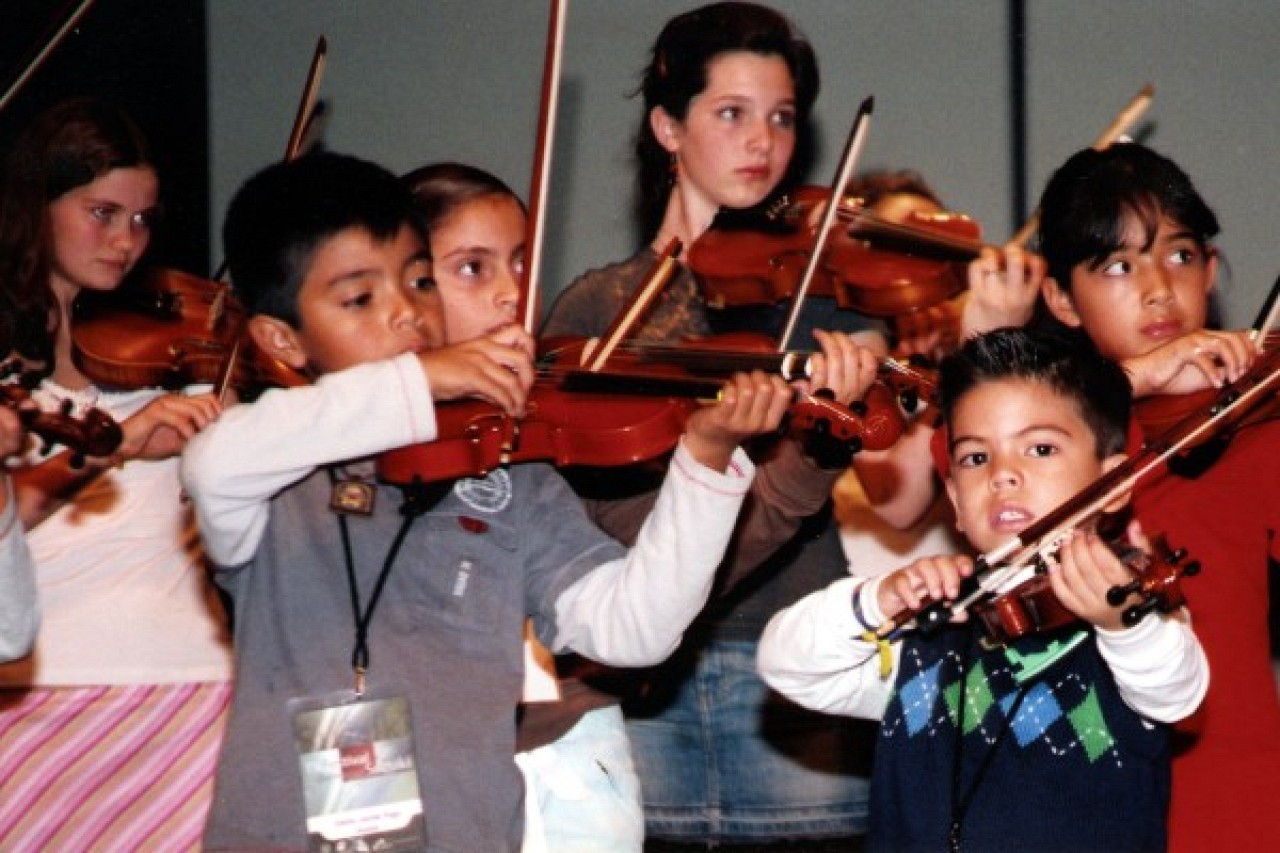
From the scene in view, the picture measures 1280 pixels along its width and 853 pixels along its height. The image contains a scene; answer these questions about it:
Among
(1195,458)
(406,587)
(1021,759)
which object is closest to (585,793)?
(406,587)

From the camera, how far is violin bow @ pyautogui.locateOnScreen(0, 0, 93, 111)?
2.14m

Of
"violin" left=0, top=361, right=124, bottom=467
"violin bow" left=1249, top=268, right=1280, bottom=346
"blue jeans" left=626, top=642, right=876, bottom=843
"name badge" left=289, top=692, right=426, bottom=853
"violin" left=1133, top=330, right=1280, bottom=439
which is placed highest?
"violin bow" left=1249, top=268, right=1280, bottom=346

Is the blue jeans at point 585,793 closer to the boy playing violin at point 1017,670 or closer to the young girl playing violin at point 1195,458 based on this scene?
the boy playing violin at point 1017,670

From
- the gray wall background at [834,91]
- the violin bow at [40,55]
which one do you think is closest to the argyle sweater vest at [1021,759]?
the violin bow at [40,55]

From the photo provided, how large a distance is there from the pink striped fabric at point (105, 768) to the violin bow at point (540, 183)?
73 centimetres

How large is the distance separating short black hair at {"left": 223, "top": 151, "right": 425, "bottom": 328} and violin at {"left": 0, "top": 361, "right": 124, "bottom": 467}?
259 mm

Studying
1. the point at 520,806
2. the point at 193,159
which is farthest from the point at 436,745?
the point at 193,159

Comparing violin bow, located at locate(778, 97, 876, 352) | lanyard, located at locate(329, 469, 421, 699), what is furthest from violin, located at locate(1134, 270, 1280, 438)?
lanyard, located at locate(329, 469, 421, 699)

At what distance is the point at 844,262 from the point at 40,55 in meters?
1.11

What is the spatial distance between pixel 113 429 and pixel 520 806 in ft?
1.97

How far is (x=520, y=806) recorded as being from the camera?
1.79 metres

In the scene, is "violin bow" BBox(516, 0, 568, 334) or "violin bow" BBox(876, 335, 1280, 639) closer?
"violin bow" BBox(876, 335, 1280, 639)

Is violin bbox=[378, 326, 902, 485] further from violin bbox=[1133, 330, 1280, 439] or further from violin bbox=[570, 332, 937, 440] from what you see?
violin bbox=[1133, 330, 1280, 439]

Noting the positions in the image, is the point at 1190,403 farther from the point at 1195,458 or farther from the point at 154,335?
the point at 154,335
